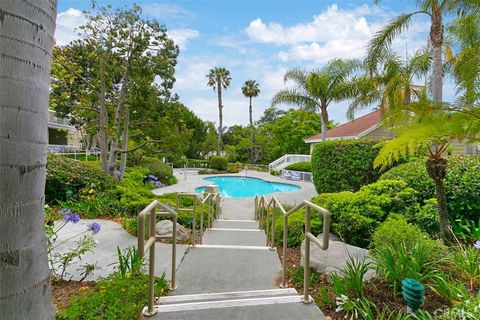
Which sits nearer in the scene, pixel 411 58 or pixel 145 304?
pixel 145 304

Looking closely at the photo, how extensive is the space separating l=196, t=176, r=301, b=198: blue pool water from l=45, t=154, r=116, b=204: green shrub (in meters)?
8.16

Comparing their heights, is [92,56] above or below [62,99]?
above

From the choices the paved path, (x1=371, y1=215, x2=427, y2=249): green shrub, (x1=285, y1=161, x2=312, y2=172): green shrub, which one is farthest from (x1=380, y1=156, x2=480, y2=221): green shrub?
(x1=285, y1=161, x2=312, y2=172): green shrub

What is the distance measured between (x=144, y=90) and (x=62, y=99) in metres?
2.77

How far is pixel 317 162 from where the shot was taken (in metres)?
9.77

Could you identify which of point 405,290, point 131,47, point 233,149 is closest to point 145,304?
point 405,290

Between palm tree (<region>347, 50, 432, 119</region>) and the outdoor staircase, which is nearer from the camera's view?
the outdoor staircase

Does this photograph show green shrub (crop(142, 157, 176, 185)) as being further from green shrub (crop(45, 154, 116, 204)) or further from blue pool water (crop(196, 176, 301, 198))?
green shrub (crop(45, 154, 116, 204))

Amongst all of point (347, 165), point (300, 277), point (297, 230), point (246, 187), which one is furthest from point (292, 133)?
point (300, 277)

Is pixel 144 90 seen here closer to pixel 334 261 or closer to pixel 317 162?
pixel 317 162

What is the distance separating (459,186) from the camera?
532 centimetres

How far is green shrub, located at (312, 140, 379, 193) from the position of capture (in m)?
8.76

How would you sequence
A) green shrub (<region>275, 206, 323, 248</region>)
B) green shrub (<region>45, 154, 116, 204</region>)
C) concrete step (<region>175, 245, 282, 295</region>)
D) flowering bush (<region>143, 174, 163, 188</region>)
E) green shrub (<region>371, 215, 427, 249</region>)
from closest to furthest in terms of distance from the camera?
concrete step (<region>175, 245, 282, 295</region>), green shrub (<region>371, 215, 427, 249</region>), green shrub (<region>275, 206, 323, 248</region>), green shrub (<region>45, 154, 116, 204</region>), flowering bush (<region>143, 174, 163, 188</region>)

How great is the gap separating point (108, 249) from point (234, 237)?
249cm
